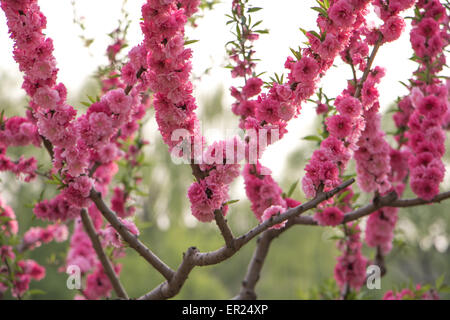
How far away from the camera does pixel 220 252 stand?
2100 mm

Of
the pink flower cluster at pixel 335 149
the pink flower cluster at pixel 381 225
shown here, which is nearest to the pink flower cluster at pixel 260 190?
the pink flower cluster at pixel 335 149

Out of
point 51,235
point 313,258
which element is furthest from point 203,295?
point 51,235

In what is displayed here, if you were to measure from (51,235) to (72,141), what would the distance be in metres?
2.53

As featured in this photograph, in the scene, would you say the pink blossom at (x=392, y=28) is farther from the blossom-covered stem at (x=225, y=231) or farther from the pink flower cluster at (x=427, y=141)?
the blossom-covered stem at (x=225, y=231)

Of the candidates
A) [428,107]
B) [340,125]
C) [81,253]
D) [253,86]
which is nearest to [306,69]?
[340,125]

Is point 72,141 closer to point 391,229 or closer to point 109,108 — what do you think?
point 109,108

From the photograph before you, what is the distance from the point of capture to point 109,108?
2.53 metres

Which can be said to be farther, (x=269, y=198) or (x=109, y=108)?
(x=269, y=198)

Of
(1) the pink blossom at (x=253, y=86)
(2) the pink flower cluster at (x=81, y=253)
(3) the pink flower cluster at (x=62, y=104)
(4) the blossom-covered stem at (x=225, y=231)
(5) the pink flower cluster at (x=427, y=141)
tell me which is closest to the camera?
(4) the blossom-covered stem at (x=225, y=231)

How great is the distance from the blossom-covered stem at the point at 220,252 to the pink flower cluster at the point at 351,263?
191 centimetres

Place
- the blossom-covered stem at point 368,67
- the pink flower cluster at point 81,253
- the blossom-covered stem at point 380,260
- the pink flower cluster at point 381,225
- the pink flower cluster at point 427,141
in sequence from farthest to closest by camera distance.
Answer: the pink flower cluster at point 81,253
the blossom-covered stem at point 380,260
the pink flower cluster at point 381,225
the pink flower cluster at point 427,141
the blossom-covered stem at point 368,67

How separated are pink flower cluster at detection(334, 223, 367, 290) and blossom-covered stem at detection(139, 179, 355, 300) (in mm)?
1912

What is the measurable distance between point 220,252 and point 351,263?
7.11ft

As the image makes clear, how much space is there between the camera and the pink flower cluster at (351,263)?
12.7 ft
